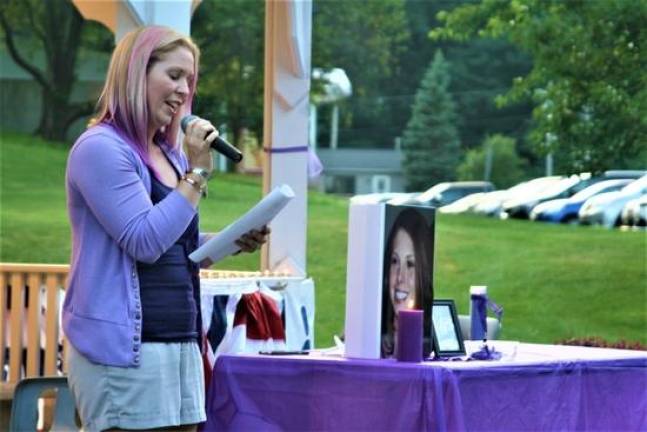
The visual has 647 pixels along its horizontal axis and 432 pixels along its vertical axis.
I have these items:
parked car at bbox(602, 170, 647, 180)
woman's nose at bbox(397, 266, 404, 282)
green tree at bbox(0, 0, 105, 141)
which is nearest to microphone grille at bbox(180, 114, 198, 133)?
woman's nose at bbox(397, 266, 404, 282)

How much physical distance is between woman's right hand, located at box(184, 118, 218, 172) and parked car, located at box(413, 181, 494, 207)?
11.3 m

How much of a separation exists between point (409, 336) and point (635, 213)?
Result: 8.29 metres

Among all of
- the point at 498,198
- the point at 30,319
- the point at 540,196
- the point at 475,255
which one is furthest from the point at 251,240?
the point at 498,198

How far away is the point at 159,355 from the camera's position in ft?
8.42

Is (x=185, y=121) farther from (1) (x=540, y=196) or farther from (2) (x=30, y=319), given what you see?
(1) (x=540, y=196)

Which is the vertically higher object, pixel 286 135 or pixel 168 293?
pixel 286 135

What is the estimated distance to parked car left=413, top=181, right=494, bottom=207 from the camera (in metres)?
13.9

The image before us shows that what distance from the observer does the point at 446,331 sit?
3.59 meters

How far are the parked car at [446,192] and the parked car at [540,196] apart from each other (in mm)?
535

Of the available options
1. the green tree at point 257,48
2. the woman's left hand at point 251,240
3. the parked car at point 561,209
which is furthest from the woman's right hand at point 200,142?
the green tree at point 257,48

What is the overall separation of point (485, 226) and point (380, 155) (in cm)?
175

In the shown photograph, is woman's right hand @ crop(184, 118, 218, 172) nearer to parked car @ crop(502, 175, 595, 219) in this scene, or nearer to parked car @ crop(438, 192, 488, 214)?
parked car @ crop(502, 175, 595, 219)

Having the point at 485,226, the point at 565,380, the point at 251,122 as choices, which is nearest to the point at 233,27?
the point at 251,122

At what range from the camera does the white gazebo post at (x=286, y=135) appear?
6695 mm
